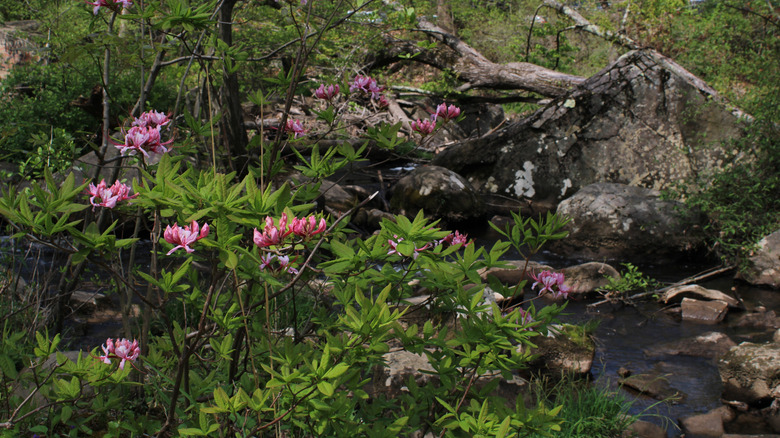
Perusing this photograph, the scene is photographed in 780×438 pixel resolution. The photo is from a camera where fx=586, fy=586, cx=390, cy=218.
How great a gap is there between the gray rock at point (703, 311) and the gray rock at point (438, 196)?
10.9 ft

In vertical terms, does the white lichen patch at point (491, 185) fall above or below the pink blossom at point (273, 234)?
below

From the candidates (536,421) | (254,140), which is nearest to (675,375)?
(536,421)

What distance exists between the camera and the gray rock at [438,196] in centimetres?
826

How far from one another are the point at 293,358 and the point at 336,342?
14cm

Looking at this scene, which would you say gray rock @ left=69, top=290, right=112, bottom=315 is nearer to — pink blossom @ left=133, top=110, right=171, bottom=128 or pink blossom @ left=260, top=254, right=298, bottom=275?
pink blossom @ left=133, top=110, right=171, bottom=128

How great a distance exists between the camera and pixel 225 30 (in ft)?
21.0

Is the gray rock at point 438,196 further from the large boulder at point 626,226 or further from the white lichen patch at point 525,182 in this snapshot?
the large boulder at point 626,226

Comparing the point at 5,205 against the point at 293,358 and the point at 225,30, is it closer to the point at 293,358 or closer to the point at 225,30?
the point at 293,358

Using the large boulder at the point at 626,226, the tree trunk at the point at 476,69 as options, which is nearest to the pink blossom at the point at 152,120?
the large boulder at the point at 626,226

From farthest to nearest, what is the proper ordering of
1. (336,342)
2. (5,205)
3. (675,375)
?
(675,375), (336,342), (5,205)

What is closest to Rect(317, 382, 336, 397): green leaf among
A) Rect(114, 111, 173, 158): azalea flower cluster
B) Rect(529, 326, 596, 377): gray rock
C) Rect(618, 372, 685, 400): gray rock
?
Rect(114, 111, 173, 158): azalea flower cluster

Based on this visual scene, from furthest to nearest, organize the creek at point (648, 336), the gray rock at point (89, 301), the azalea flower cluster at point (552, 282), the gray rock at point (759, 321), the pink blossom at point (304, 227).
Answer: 1. the gray rock at point (759, 321)
2. the gray rock at point (89, 301)
3. the creek at point (648, 336)
4. the azalea flower cluster at point (552, 282)
5. the pink blossom at point (304, 227)

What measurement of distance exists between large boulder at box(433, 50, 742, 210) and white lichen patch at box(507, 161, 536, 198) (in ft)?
0.05

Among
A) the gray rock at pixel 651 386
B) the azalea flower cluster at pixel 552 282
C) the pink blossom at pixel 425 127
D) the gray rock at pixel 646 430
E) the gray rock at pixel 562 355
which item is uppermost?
the pink blossom at pixel 425 127
